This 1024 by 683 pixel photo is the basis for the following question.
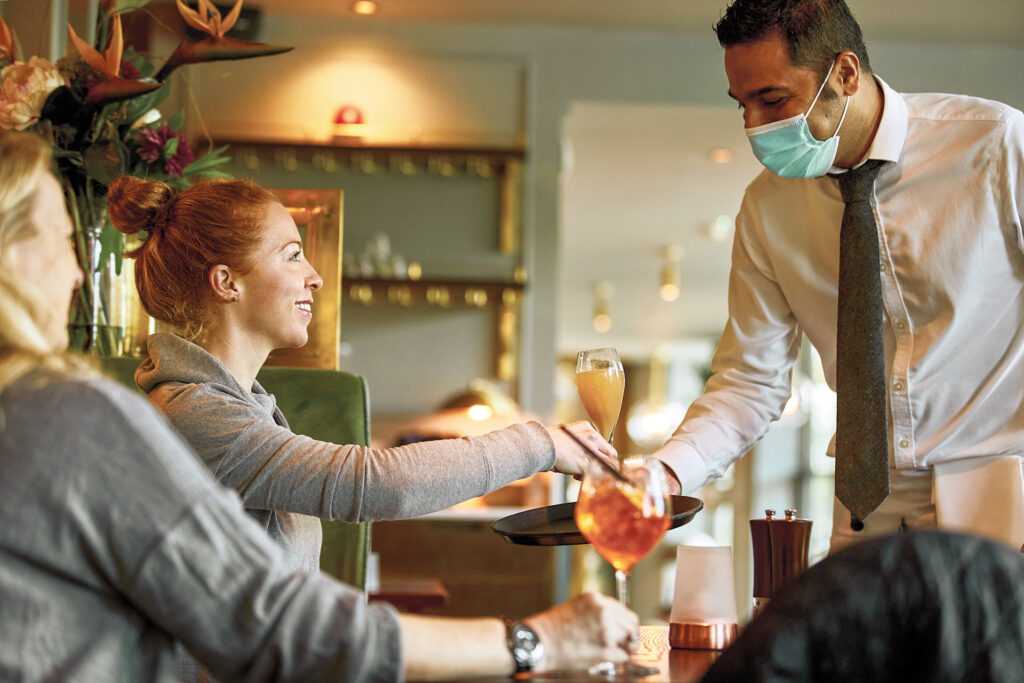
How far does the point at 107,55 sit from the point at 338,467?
1169 mm

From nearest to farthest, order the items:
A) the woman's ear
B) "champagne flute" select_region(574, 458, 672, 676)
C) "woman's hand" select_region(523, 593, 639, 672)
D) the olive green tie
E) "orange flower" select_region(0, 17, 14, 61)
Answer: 1. "woman's hand" select_region(523, 593, 639, 672)
2. "champagne flute" select_region(574, 458, 672, 676)
3. the woman's ear
4. the olive green tie
5. "orange flower" select_region(0, 17, 14, 61)

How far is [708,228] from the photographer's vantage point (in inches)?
361

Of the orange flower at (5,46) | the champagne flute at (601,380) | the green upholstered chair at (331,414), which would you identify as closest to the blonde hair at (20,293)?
the champagne flute at (601,380)

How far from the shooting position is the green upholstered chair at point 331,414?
228 centimetres

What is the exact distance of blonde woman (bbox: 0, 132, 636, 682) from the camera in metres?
1.08

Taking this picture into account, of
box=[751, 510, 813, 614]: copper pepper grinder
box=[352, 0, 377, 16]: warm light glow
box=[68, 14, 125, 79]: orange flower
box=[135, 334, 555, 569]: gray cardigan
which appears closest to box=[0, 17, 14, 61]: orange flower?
box=[68, 14, 125, 79]: orange flower

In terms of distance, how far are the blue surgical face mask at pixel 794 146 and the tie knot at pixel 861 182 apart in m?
0.06

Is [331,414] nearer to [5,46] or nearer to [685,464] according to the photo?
[685,464]

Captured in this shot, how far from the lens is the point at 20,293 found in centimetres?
116

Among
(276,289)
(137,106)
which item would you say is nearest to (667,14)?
(137,106)

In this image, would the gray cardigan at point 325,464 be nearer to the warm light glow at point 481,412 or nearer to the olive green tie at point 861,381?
the olive green tie at point 861,381

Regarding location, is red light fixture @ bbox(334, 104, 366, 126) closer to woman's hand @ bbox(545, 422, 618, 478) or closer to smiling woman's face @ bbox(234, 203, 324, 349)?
smiling woman's face @ bbox(234, 203, 324, 349)

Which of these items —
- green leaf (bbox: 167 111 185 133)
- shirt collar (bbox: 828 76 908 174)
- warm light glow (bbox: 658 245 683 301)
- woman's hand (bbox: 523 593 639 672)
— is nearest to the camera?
woman's hand (bbox: 523 593 639 672)

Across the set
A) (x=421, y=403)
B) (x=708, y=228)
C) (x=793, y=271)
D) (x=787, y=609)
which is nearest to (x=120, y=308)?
(x=793, y=271)
